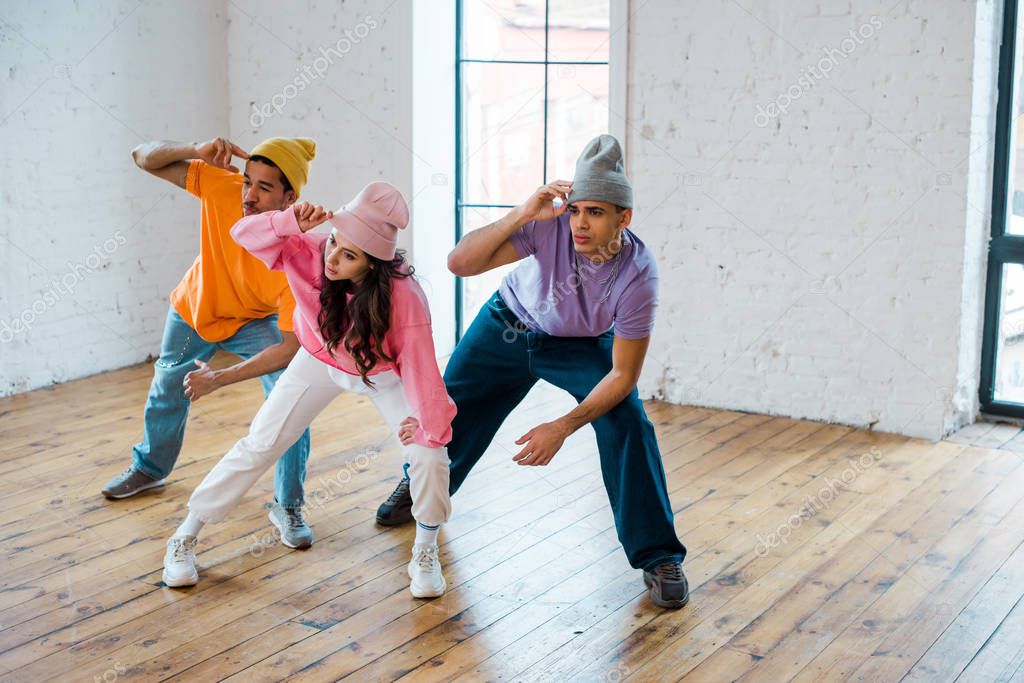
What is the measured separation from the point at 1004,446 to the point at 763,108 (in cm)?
166

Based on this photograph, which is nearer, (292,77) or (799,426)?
(799,426)

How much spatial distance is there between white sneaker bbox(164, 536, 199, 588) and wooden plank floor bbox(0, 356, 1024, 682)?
0.11 feet

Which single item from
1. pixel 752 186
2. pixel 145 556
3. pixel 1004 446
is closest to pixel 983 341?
pixel 1004 446

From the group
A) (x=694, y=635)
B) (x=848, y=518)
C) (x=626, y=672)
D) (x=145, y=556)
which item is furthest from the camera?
(x=848, y=518)

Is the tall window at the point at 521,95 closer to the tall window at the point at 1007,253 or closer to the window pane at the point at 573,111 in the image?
the window pane at the point at 573,111

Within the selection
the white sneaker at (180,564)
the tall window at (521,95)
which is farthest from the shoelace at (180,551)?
the tall window at (521,95)

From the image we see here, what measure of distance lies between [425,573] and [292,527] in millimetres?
559

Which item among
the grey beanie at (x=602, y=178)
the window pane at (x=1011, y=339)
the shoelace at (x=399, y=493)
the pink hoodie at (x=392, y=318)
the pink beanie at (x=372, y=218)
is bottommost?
the shoelace at (x=399, y=493)

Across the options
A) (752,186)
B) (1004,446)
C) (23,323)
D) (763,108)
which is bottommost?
(1004,446)

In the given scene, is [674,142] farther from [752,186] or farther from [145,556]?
[145,556]

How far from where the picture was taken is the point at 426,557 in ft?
Answer: 10.5

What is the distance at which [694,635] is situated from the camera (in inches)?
116

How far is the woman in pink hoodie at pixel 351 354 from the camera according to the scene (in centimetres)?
294

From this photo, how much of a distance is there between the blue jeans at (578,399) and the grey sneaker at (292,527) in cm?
47
